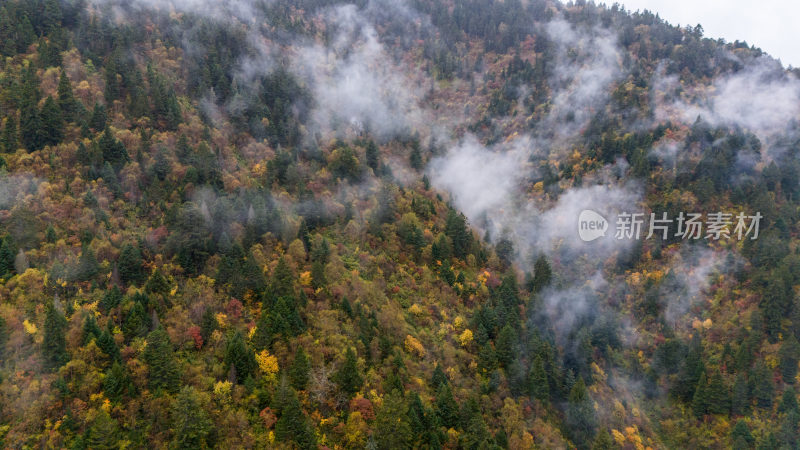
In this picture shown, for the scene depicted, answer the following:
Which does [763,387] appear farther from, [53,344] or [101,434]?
[53,344]

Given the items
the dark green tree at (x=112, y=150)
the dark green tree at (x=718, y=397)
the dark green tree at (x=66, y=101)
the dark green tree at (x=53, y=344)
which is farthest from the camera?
the dark green tree at (x=66, y=101)

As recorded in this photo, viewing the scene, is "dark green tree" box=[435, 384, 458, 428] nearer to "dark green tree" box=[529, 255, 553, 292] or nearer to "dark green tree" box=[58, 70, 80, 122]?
"dark green tree" box=[529, 255, 553, 292]

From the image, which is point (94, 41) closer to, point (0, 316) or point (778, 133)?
point (0, 316)

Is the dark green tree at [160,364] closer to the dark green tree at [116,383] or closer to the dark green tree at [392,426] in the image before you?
the dark green tree at [116,383]

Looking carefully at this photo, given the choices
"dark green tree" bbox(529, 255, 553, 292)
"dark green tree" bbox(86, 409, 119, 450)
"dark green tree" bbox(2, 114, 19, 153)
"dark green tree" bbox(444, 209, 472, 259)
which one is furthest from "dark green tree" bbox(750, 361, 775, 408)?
"dark green tree" bbox(2, 114, 19, 153)

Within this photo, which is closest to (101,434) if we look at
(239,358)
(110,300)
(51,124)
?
(239,358)

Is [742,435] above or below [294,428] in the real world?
above

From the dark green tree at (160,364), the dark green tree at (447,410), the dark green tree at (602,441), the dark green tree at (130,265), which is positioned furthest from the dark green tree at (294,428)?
the dark green tree at (602,441)

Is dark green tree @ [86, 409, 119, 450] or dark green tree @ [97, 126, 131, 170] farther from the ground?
dark green tree @ [97, 126, 131, 170]
